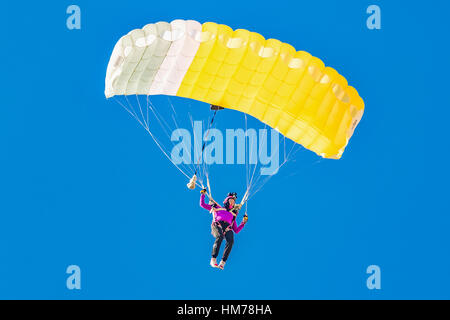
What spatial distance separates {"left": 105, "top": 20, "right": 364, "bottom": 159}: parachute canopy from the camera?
15180 millimetres

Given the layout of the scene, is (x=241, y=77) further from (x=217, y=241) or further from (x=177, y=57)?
(x=217, y=241)

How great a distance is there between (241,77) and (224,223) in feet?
7.50

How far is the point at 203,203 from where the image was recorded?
16016 millimetres

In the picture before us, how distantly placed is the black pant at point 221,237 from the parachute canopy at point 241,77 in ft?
5.82

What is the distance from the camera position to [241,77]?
1553 cm

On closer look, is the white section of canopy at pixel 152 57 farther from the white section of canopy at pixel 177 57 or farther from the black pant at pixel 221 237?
the black pant at pixel 221 237

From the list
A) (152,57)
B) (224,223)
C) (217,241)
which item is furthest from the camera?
(224,223)

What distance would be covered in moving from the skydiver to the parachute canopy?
1.42 metres

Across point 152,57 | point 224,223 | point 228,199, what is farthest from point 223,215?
point 152,57

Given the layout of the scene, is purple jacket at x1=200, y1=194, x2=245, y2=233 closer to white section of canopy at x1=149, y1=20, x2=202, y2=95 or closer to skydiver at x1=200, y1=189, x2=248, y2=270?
skydiver at x1=200, y1=189, x2=248, y2=270

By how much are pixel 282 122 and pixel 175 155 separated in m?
3.18

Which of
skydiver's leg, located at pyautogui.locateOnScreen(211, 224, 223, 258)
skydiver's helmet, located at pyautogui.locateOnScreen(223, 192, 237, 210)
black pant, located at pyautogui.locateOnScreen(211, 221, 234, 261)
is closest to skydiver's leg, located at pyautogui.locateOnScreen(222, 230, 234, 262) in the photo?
black pant, located at pyautogui.locateOnScreen(211, 221, 234, 261)
